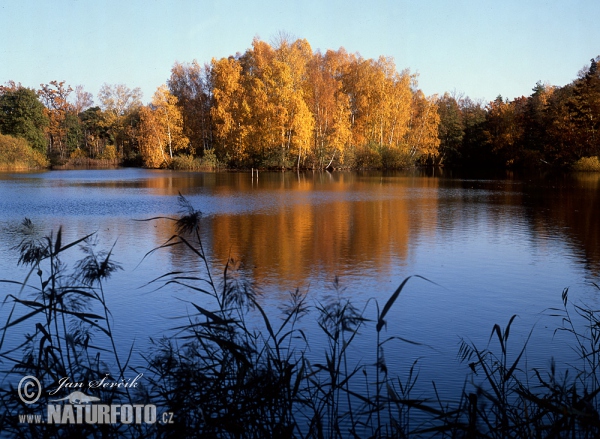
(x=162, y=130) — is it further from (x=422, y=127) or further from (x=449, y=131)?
(x=449, y=131)

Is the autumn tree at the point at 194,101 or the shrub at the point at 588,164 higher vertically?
the autumn tree at the point at 194,101

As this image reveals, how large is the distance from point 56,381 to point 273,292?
14.9 ft

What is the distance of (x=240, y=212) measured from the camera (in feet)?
60.7

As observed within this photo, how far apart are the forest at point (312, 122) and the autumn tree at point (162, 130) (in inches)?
3.9

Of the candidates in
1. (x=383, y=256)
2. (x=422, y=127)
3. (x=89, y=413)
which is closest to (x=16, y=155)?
(x=422, y=127)

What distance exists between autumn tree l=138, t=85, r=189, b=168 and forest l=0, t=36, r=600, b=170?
10 cm

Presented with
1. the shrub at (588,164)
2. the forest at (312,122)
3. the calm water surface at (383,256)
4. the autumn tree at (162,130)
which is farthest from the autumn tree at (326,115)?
the calm water surface at (383,256)

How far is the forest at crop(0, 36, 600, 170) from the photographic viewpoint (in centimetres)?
4694

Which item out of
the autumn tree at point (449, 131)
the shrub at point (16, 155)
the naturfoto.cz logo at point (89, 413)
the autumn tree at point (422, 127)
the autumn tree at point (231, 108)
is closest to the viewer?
the naturfoto.cz logo at point (89, 413)

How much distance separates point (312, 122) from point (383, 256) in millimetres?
36631

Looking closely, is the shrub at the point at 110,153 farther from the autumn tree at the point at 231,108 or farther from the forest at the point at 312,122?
the autumn tree at the point at 231,108

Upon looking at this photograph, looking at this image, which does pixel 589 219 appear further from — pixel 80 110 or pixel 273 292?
pixel 80 110

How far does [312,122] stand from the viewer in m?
46.8

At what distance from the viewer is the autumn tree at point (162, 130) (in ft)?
166
